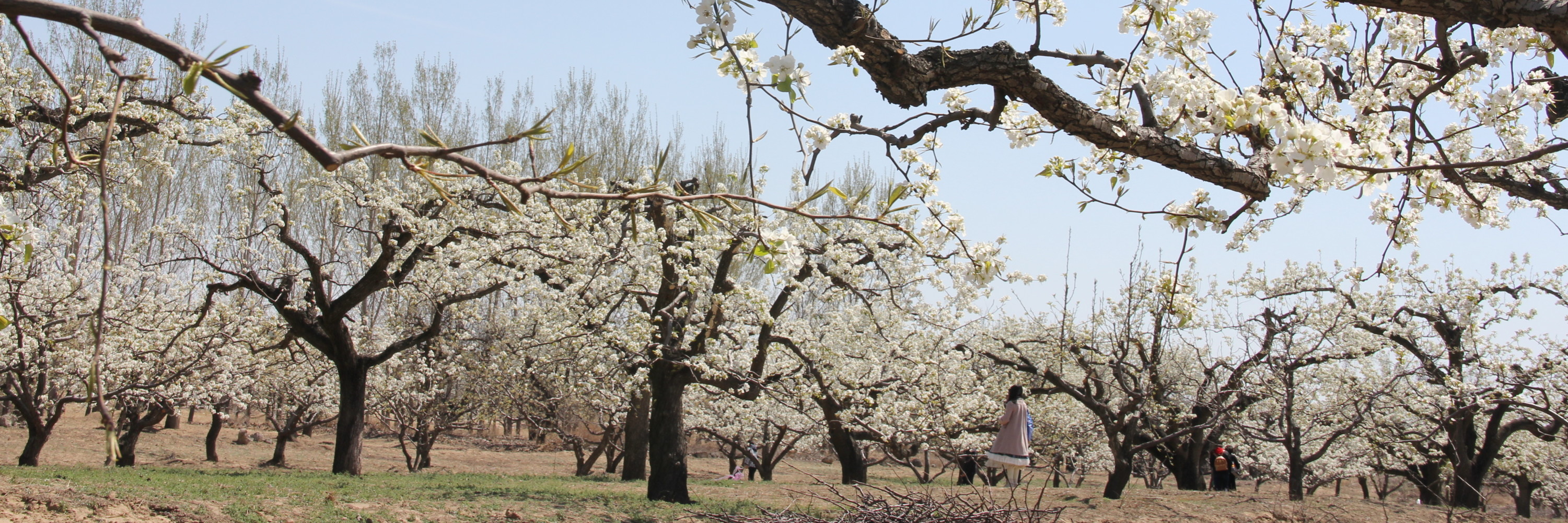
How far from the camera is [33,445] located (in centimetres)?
1009

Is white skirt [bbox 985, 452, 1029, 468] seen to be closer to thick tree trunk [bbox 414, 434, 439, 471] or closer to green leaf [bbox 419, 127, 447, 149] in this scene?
green leaf [bbox 419, 127, 447, 149]

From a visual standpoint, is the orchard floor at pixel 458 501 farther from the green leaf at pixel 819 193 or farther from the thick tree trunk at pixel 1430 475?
the thick tree trunk at pixel 1430 475

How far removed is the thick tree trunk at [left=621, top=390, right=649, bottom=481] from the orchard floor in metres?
0.36

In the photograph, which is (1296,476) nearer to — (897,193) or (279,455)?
(897,193)

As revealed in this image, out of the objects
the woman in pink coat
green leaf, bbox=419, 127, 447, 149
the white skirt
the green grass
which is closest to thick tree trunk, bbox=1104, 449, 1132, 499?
the woman in pink coat

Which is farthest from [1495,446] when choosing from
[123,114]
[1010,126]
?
[123,114]

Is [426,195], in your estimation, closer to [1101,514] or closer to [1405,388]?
[1101,514]

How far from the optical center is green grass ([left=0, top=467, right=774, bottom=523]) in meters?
6.09

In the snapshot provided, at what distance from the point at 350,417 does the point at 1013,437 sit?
7763mm

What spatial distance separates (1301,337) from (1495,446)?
8.07ft

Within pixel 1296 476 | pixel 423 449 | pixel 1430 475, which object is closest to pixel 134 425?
pixel 423 449

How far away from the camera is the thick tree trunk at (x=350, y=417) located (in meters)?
10.2

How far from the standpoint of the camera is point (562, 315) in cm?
990

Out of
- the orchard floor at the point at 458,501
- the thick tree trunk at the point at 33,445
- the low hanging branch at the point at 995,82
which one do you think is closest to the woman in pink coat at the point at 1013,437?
the orchard floor at the point at 458,501
